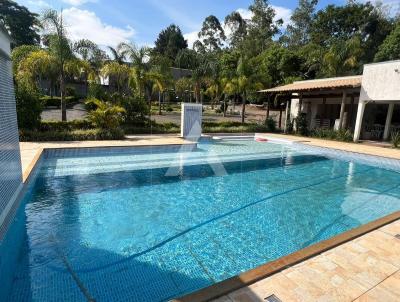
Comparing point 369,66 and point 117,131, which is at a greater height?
point 369,66

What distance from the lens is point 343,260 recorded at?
371cm

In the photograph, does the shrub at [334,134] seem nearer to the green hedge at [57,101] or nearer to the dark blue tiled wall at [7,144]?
the dark blue tiled wall at [7,144]

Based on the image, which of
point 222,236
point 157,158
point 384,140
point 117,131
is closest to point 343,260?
point 222,236

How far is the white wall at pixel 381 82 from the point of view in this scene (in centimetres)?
1426

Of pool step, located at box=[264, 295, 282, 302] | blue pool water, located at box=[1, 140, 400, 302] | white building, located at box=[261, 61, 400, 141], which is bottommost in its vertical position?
blue pool water, located at box=[1, 140, 400, 302]

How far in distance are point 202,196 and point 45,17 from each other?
13.0 metres

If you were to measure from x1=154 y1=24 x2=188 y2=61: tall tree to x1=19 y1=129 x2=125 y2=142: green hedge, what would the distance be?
50.0 m

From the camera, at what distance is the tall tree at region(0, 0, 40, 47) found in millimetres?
46844

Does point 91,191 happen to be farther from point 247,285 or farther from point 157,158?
point 247,285

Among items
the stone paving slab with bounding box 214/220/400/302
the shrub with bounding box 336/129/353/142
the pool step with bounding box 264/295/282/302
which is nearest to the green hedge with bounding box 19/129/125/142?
the stone paving slab with bounding box 214/220/400/302

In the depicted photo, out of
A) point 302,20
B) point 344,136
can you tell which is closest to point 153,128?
point 344,136

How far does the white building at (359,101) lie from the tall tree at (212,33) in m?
43.0

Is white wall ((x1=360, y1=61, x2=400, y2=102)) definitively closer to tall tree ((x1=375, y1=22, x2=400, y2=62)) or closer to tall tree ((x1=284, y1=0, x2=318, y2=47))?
tall tree ((x1=375, y1=22, x2=400, y2=62))

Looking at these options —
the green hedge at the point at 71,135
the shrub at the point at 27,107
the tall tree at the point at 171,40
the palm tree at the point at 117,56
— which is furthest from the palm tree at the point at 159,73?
the tall tree at the point at 171,40
